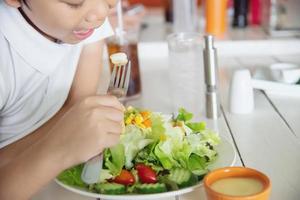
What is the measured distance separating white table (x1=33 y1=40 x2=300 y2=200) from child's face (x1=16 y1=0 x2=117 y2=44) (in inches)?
10.7

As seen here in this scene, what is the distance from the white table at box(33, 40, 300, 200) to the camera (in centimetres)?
81

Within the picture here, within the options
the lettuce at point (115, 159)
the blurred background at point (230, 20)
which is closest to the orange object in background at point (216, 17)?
the blurred background at point (230, 20)

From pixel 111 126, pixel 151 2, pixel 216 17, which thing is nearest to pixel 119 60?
pixel 111 126

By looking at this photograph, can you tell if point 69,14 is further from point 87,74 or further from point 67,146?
point 87,74

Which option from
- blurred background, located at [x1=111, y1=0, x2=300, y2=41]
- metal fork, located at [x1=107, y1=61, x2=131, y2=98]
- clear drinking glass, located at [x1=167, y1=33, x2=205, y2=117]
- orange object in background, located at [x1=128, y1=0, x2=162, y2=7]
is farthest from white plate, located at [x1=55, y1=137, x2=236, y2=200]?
orange object in background, located at [x1=128, y1=0, x2=162, y2=7]

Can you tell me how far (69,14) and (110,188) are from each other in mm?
282

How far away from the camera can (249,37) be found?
183cm

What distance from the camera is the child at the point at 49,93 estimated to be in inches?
27.4

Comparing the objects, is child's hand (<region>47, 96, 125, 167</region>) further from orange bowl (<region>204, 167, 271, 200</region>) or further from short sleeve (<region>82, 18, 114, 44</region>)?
short sleeve (<region>82, 18, 114, 44</region>)

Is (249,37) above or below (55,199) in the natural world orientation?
above

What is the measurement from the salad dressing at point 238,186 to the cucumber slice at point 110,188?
140 mm

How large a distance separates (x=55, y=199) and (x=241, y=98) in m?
0.54

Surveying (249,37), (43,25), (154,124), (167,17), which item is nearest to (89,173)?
(154,124)

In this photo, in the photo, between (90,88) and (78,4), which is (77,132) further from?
(90,88)
